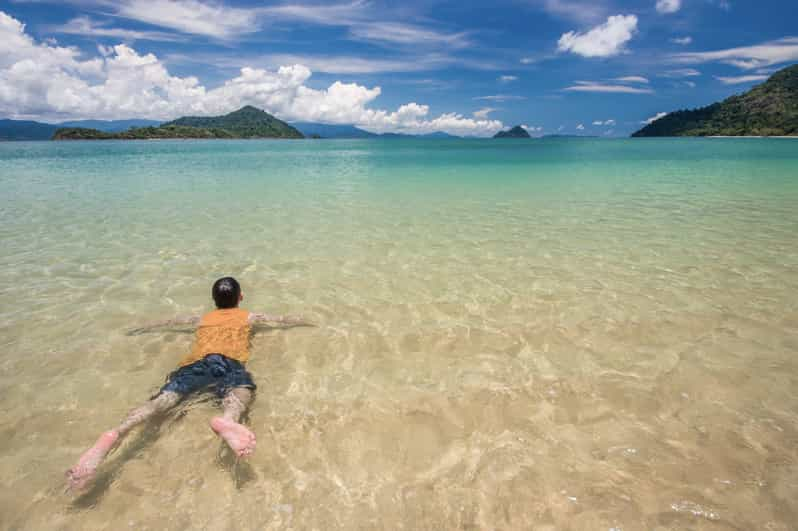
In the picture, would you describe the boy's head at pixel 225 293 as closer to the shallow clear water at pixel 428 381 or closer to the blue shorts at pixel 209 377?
the shallow clear water at pixel 428 381

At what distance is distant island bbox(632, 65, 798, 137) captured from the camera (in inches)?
5650

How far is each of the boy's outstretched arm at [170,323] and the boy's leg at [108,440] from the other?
1.93 metres

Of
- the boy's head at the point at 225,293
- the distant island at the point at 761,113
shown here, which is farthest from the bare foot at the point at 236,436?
the distant island at the point at 761,113

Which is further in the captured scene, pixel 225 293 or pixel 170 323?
pixel 170 323

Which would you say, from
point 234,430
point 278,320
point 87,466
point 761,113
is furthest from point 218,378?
point 761,113

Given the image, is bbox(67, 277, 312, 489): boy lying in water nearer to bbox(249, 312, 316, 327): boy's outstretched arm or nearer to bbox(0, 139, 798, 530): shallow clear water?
bbox(249, 312, 316, 327): boy's outstretched arm

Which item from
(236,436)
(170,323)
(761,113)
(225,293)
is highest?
(761,113)

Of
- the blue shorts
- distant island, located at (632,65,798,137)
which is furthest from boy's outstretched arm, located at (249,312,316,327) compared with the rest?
distant island, located at (632,65,798,137)

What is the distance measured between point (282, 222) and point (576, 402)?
38.1 ft

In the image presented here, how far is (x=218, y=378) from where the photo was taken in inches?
188

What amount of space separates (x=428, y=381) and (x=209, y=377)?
104 inches

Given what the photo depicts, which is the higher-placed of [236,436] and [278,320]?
[278,320]

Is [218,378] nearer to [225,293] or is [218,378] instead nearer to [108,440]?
[108,440]

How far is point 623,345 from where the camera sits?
587cm
